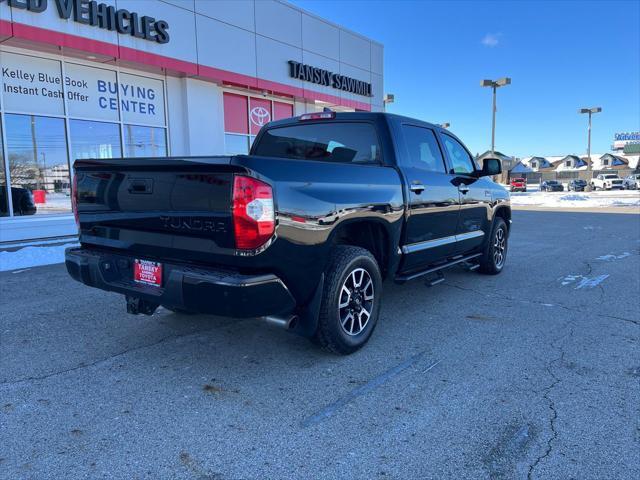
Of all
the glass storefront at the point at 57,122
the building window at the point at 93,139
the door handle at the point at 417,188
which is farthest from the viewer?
the building window at the point at 93,139

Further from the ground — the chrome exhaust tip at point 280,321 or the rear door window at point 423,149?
the rear door window at point 423,149

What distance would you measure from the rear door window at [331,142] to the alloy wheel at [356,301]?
3.95 ft

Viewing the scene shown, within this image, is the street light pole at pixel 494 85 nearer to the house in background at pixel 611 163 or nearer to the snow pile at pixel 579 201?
the snow pile at pixel 579 201

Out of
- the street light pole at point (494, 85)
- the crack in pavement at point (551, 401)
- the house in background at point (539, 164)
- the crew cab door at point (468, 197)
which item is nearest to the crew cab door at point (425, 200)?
the crew cab door at point (468, 197)

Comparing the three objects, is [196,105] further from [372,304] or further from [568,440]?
[568,440]

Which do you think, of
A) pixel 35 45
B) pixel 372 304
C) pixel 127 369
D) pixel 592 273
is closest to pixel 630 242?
pixel 592 273

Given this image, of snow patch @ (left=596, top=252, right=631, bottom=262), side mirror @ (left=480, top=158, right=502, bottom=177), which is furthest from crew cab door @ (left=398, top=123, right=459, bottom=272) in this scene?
snow patch @ (left=596, top=252, right=631, bottom=262)

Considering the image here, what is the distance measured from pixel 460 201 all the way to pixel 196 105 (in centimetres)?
967

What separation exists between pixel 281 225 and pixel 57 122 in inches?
393

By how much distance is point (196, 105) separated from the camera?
12.9m

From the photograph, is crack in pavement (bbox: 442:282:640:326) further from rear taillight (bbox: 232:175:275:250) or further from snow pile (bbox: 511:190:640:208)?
snow pile (bbox: 511:190:640:208)

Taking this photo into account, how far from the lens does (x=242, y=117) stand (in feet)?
47.9

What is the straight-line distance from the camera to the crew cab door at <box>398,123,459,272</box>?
443cm

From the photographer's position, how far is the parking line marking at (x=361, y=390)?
9.29 ft
